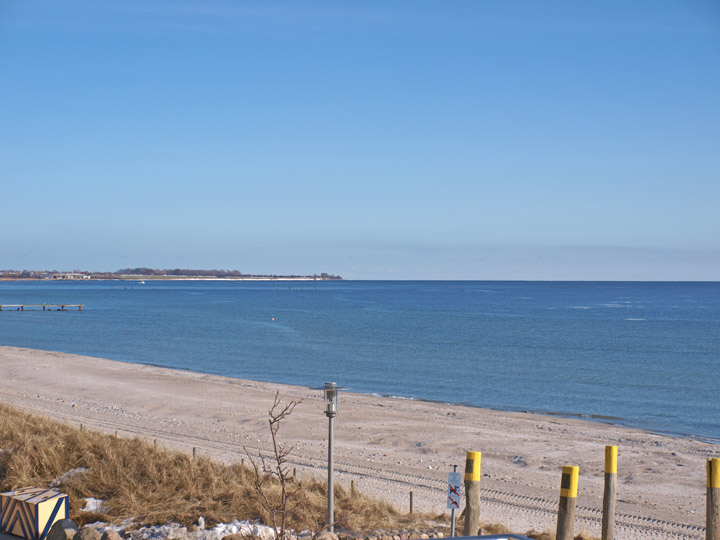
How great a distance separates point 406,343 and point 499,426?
3124 centimetres

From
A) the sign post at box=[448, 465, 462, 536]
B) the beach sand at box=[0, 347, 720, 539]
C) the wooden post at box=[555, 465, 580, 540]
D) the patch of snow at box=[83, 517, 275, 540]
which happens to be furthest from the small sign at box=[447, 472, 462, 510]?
the beach sand at box=[0, 347, 720, 539]

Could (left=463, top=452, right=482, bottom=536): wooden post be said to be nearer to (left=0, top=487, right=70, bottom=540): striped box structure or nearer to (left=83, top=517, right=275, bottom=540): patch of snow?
(left=83, top=517, right=275, bottom=540): patch of snow

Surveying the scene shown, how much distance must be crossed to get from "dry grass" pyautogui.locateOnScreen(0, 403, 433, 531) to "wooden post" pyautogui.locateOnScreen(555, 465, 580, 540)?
92.5 inches

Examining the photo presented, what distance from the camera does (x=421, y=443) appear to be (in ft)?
65.6

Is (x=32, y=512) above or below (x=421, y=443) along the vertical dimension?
above

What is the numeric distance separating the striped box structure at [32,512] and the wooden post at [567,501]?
632 cm

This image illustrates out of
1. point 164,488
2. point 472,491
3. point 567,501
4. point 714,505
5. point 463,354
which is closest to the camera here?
point 567,501

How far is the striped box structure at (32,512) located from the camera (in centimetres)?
897

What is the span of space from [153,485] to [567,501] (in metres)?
5.95

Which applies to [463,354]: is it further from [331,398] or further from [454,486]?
[454,486]

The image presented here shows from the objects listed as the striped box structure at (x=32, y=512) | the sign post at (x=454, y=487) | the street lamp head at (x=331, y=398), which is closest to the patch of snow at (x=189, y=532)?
the striped box structure at (x=32, y=512)

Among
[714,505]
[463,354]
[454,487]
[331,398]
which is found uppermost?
[331,398]

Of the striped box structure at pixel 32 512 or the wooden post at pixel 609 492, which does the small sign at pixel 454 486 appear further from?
the striped box structure at pixel 32 512

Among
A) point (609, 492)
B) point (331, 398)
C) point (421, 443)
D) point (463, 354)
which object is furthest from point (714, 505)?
point (463, 354)
